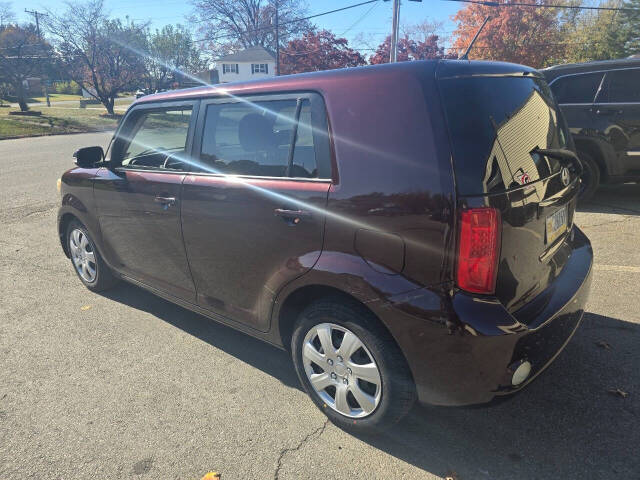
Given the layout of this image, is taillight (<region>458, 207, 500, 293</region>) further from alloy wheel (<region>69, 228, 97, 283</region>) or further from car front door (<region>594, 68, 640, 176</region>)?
car front door (<region>594, 68, 640, 176</region>)

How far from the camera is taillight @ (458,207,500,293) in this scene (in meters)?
1.93

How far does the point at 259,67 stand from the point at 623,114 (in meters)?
57.0

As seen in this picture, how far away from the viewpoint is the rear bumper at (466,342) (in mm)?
1956

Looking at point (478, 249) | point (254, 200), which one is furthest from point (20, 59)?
point (478, 249)

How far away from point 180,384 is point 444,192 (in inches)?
82.4

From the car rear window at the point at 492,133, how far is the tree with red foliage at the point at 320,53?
41997 millimetres

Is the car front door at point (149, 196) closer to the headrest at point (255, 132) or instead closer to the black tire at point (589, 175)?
the headrest at point (255, 132)

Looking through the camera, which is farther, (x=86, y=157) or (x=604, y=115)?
(x=604, y=115)

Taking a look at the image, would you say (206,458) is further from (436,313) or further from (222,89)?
(222,89)

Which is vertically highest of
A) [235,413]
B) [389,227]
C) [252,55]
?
[252,55]

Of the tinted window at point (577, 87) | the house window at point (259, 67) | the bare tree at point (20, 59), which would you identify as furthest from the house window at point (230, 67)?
the tinted window at point (577, 87)

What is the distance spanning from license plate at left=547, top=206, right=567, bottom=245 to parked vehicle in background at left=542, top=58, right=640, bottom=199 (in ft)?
14.8

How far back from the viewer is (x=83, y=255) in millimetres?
4418

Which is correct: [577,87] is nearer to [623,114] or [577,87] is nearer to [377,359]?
[623,114]
